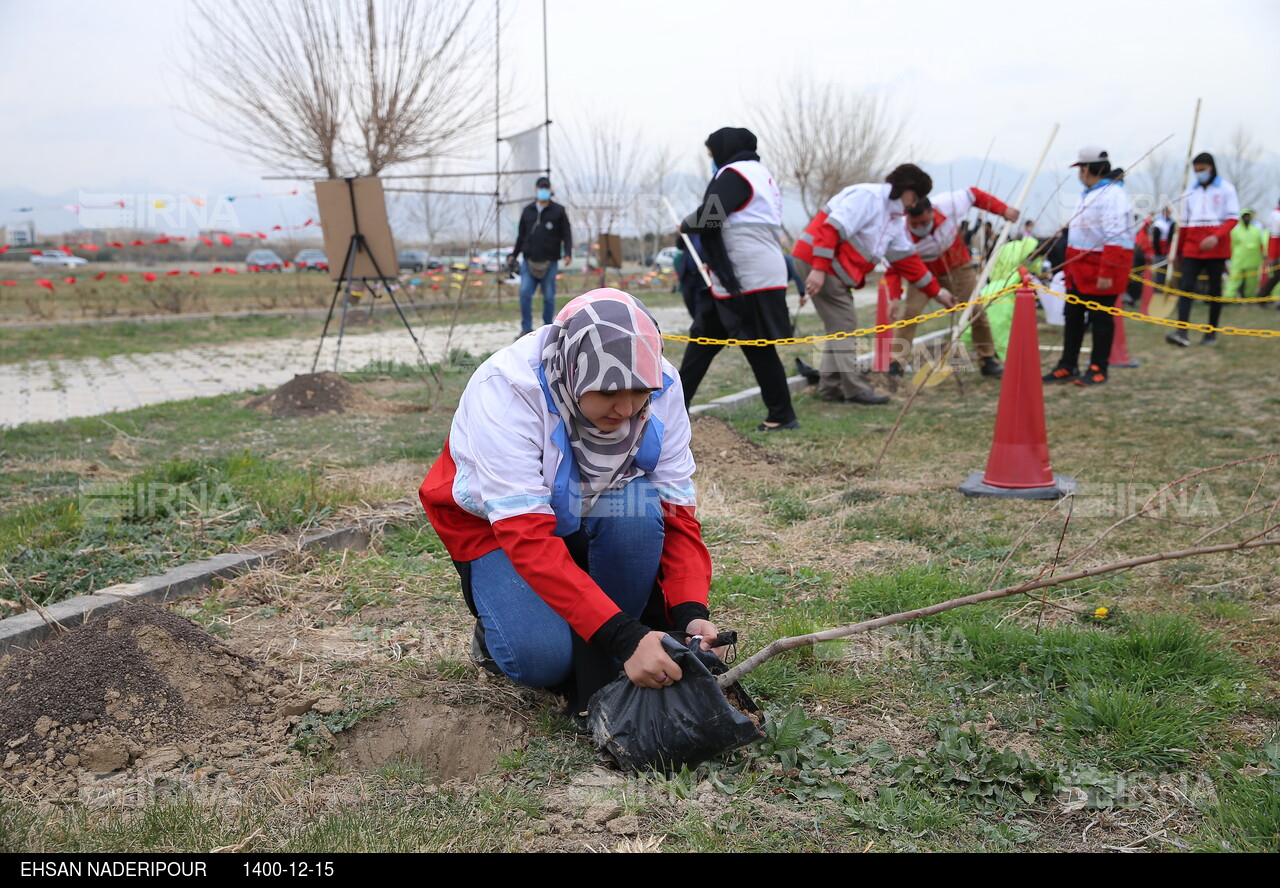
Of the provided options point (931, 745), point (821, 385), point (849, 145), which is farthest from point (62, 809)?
point (849, 145)

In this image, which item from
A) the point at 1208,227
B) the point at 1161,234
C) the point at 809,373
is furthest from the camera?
the point at 1161,234

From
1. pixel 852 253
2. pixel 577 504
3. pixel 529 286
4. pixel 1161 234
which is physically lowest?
pixel 577 504

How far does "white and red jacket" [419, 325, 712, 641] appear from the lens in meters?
2.26

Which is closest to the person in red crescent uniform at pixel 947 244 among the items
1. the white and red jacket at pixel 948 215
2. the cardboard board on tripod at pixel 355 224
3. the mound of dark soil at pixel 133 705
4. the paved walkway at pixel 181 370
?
the white and red jacket at pixel 948 215

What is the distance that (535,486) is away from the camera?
90.3 inches

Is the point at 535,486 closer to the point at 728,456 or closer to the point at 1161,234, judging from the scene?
the point at 728,456

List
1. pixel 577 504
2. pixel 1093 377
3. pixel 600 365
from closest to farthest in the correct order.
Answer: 1. pixel 600 365
2. pixel 577 504
3. pixel 1093 377

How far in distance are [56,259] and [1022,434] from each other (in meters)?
33.8

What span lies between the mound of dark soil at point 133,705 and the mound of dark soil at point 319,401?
4.50 meters

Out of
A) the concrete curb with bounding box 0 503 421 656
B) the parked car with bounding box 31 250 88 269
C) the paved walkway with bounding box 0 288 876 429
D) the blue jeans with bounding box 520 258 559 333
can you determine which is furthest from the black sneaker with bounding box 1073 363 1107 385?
the parked car with bounding box 31 250 88 269

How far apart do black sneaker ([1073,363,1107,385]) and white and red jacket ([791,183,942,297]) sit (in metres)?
2.19

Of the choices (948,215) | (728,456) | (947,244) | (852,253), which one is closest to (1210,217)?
(947,244)

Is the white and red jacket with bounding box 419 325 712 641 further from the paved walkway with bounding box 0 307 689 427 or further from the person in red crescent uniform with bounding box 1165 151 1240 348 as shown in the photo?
the person in red crescent uniform with bounding box 1165 151 1240 348

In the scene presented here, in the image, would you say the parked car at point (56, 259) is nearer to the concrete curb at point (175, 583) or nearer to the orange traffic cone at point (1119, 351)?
the orange traffic cone at point (1119, 351)
